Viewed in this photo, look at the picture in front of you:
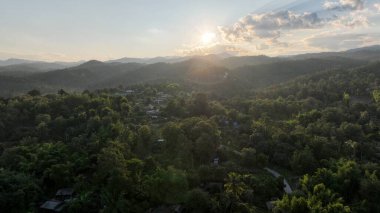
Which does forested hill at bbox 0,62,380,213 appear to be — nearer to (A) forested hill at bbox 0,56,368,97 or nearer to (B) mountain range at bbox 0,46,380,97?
(B) mountain range at bbox 0,46,380,97

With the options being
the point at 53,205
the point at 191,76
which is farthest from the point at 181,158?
the point at 191,76

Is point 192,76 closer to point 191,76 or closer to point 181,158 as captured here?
point 191,76

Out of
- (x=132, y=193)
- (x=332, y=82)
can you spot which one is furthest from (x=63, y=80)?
(x=132, y=193)

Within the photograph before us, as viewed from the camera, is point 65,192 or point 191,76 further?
point 191,76

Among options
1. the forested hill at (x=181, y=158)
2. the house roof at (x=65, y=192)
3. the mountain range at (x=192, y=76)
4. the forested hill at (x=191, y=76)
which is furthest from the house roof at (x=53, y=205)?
the forested hill at (x=191, y=76)

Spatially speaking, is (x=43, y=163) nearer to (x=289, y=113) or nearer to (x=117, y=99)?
(x=117, y=99)

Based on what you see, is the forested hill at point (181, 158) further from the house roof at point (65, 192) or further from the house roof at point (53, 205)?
the house roof at point (53, 205)

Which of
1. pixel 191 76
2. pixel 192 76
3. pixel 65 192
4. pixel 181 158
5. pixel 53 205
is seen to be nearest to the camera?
pixel 53 205

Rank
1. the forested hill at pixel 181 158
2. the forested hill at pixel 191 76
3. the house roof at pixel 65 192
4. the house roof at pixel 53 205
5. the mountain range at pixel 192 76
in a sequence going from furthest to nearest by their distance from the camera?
1. the forested hill at pixel 191 76
2. the mountain range at pixel 192 76
3. the house roof at pixel 65 192
4. the house roof at pixel 53 205
5. the forested hill at pixel 181 158

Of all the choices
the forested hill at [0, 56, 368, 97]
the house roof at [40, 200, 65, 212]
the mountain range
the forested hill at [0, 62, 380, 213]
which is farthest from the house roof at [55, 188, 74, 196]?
the forested hill at [0, 56, 368, 97]
